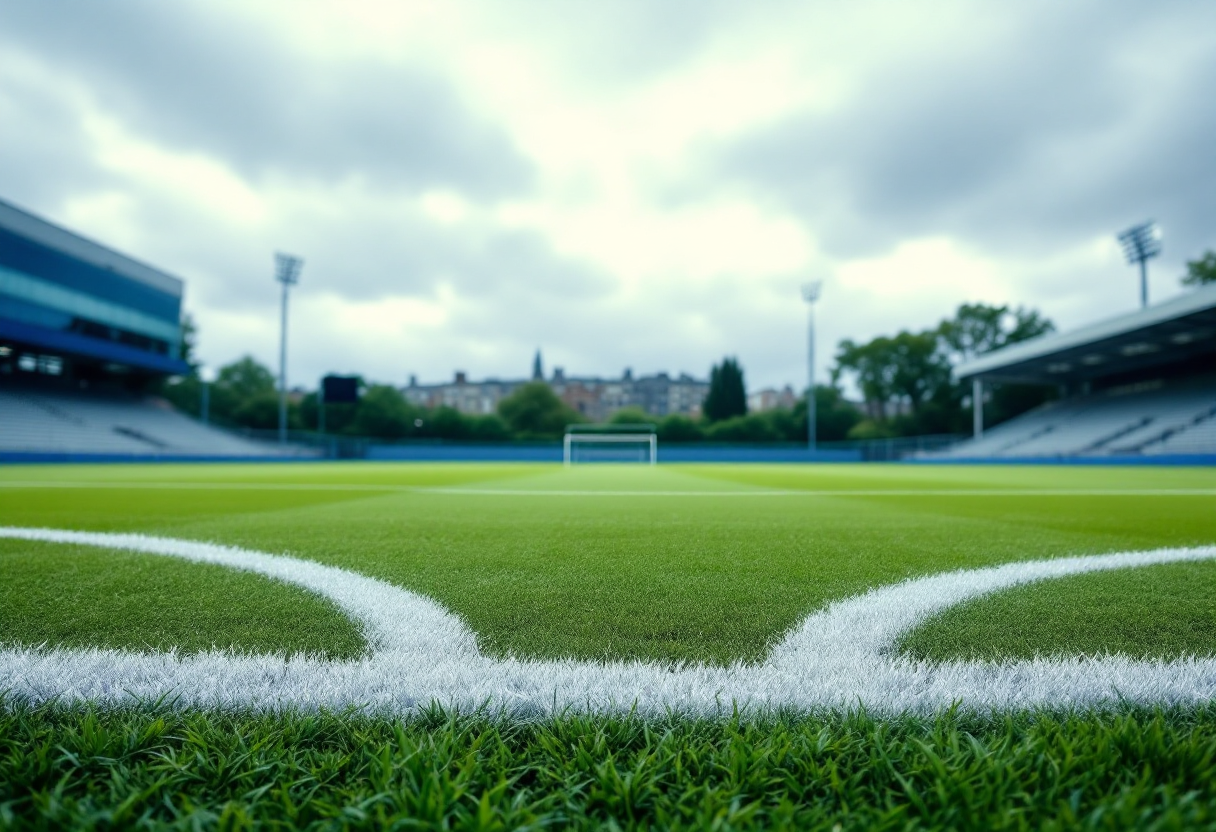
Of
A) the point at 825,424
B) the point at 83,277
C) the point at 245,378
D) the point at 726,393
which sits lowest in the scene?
the point at 825,424

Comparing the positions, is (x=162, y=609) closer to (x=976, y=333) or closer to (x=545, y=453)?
(x=545, y=453)

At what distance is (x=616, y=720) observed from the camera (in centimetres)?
99

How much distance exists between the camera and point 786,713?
3.39 feet

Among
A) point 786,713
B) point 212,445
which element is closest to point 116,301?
point 212,445

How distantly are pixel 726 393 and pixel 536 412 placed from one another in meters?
16.2

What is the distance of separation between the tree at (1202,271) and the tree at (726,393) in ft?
93.8

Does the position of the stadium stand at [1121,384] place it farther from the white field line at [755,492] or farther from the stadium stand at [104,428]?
the stadium stand at [104,428]

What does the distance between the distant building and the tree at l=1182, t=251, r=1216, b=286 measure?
181 feet

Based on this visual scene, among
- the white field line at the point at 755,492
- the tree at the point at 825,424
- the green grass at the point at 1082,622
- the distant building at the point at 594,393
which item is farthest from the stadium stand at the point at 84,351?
the distant building at the point at 594,393

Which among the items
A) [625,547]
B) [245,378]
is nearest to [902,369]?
[625,547]

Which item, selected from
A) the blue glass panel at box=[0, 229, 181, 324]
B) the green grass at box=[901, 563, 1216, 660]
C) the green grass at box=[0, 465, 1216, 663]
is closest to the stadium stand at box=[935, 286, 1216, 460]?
the green grass at box=[0, 465, 1216, 663]

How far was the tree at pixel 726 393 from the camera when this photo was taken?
5062cm

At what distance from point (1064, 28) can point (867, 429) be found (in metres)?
30.1

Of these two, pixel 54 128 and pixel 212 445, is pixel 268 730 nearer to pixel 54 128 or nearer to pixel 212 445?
pixel 54 128
